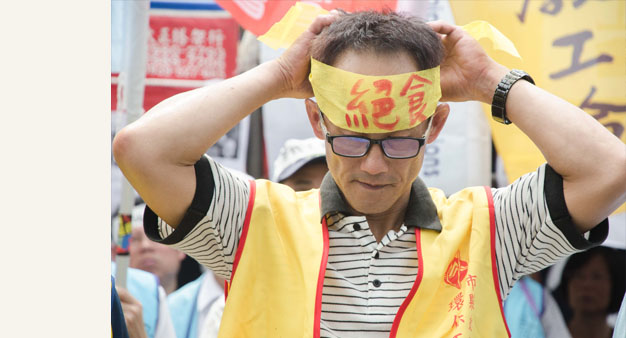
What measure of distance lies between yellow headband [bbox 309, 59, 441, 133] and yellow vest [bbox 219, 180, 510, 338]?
335 millimetres

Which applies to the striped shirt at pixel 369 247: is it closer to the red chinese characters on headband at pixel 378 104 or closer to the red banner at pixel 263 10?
the red chinese characters on headband at pixel 378 104

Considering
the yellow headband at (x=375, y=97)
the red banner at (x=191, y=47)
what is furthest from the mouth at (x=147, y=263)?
the yellow headband at (x=375, y=97)

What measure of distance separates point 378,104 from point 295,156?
1.55 m

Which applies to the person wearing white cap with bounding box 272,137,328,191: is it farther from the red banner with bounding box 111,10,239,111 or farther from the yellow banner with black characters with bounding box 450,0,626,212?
the yellow banner with black characters with bounding box 450,0,626,212

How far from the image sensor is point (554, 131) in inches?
79.2

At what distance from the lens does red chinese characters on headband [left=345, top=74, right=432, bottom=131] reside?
202cm

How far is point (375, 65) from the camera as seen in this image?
2.05 metres

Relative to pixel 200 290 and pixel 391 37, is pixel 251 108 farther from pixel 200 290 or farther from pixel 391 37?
pixel 200 290

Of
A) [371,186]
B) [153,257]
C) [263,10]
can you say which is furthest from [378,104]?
[153,257]

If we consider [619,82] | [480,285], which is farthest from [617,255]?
[480,285]

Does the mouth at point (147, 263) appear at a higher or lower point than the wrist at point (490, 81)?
lower

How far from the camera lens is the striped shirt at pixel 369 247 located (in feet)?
6.67

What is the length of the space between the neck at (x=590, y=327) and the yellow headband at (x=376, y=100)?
1911mm

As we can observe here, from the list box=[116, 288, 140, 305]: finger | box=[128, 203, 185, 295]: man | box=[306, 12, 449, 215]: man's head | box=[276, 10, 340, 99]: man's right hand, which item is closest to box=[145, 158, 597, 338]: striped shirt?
box=[306, 12, 449, 215]: man's head
